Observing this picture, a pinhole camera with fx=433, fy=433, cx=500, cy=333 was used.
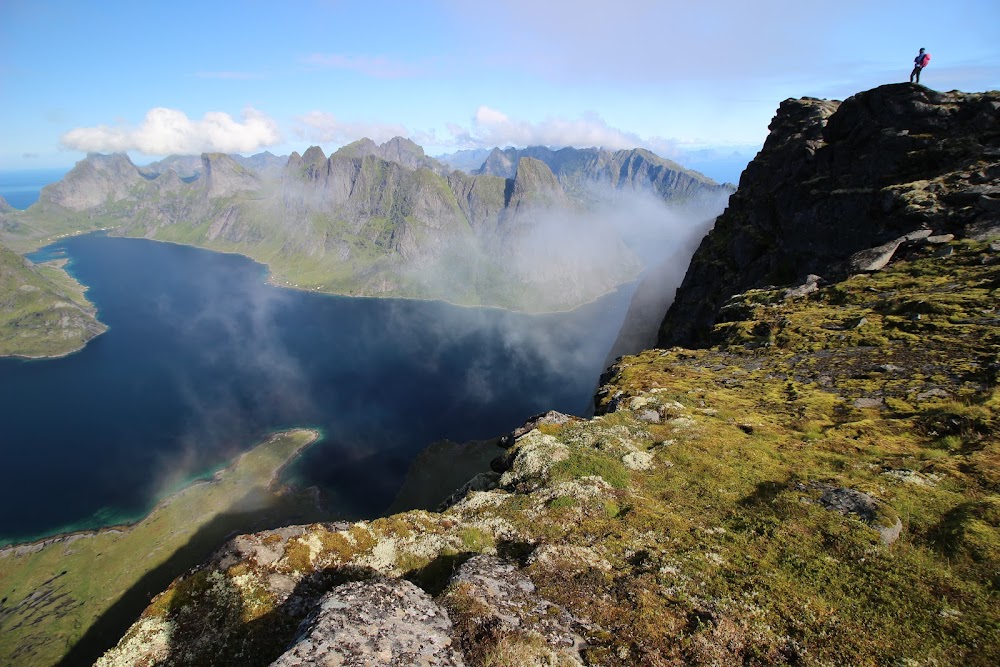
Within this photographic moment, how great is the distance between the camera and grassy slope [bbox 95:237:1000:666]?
15047 mm

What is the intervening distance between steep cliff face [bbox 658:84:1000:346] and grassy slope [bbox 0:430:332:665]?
522 ft

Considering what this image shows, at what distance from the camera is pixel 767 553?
64.2 feet

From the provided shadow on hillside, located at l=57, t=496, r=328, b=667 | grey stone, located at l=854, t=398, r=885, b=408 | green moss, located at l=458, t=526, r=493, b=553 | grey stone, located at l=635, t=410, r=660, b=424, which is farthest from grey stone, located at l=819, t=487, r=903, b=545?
shadow on hillside, located at l=57, t=496, r=328, b=667

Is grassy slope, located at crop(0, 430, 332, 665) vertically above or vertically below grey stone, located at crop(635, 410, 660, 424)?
below

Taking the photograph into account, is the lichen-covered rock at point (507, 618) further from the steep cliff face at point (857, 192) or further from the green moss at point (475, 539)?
the steep cliff face at point (857, 192)

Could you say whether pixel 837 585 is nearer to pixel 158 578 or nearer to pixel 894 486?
pixel 894 486

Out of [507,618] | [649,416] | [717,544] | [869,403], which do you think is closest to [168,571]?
[649,416]

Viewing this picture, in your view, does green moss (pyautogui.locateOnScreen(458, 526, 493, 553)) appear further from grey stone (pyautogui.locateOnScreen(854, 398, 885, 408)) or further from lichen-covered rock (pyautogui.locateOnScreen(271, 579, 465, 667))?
grey stone (pyautogui.locateOnScreen(854, 398, 885, 408))

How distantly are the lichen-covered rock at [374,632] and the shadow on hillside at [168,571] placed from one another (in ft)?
360


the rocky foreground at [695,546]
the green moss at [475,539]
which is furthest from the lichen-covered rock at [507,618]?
the green moss at [475,539]

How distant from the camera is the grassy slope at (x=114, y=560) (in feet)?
408

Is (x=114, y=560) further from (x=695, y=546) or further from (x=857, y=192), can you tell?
(x=857, y=192)

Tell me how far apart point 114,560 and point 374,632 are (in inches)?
7494

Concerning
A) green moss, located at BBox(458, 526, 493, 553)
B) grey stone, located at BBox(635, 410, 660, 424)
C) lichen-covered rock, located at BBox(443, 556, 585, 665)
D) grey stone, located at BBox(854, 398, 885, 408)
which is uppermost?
grey stone, located at BBox(854, 398, 885, 408)
